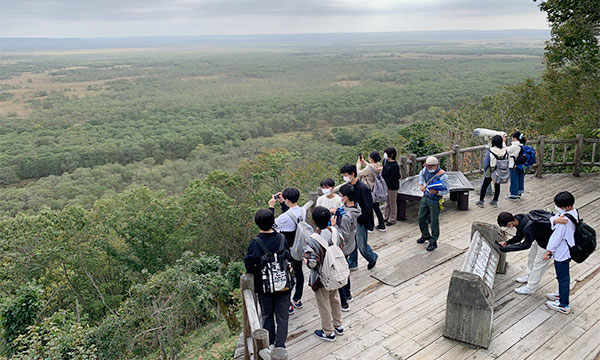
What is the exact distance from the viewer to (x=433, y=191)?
5.93 metres

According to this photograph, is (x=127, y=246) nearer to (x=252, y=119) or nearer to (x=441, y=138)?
(x=441, y=138)

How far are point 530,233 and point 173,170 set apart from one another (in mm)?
50404

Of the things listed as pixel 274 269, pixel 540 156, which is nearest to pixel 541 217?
pixel 274 269

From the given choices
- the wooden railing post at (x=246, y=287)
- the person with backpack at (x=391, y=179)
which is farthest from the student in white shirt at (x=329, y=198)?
the person with backpack at (x=391, y=179)

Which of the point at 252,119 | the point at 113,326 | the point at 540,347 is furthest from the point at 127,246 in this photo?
the point at 252,119

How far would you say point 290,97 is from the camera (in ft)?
352

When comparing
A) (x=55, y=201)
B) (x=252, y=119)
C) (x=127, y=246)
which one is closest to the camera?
(x=127, y=246)

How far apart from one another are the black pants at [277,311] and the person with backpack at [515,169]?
5812 millimetres

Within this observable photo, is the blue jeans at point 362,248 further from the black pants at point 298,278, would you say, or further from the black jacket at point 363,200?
the black pants at point 298,278

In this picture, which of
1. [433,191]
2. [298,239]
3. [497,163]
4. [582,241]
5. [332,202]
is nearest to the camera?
[582,241]

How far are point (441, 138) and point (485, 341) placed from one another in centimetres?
2320

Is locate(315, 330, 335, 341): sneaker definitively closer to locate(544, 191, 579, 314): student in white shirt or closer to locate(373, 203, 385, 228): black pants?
locate(544, 191, 579, 314): student in white shirt

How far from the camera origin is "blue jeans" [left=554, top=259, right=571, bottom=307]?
4.52m

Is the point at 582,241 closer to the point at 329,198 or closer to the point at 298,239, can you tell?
the point at 329,198
